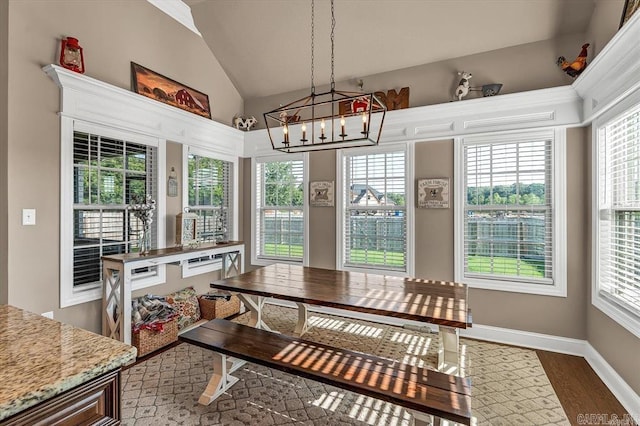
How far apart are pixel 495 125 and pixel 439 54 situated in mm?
1128

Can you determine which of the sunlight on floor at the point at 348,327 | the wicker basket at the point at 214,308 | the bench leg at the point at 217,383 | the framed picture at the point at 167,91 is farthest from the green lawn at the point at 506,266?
the framed picture at the point at 167,91

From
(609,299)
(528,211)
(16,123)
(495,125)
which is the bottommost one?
(609,299)

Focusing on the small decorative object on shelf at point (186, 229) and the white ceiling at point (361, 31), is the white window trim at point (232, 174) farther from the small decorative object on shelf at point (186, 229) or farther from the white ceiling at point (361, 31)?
the white ceiling at point (361, 31)

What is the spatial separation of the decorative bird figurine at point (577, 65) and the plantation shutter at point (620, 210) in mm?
700

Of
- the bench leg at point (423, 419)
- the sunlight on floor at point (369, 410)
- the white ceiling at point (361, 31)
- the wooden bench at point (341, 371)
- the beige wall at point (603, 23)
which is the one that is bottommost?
the sunlight on floor at point (369, 410)

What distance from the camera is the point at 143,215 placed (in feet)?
11.4

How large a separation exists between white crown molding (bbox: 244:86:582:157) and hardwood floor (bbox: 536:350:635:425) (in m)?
2.43

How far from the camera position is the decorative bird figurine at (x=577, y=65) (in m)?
3.08

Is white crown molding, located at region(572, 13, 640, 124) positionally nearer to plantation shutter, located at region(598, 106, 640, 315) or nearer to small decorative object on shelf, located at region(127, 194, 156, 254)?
plantation shutter, located at region(598, 106, 640, 315)

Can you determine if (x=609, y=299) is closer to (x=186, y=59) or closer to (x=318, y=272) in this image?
(x=318, y=272)

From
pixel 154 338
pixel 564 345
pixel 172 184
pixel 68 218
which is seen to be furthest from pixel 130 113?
pixel 564 345

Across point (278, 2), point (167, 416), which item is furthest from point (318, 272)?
point (278, 2)

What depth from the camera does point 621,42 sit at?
7.26 feet

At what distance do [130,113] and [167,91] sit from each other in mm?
662
